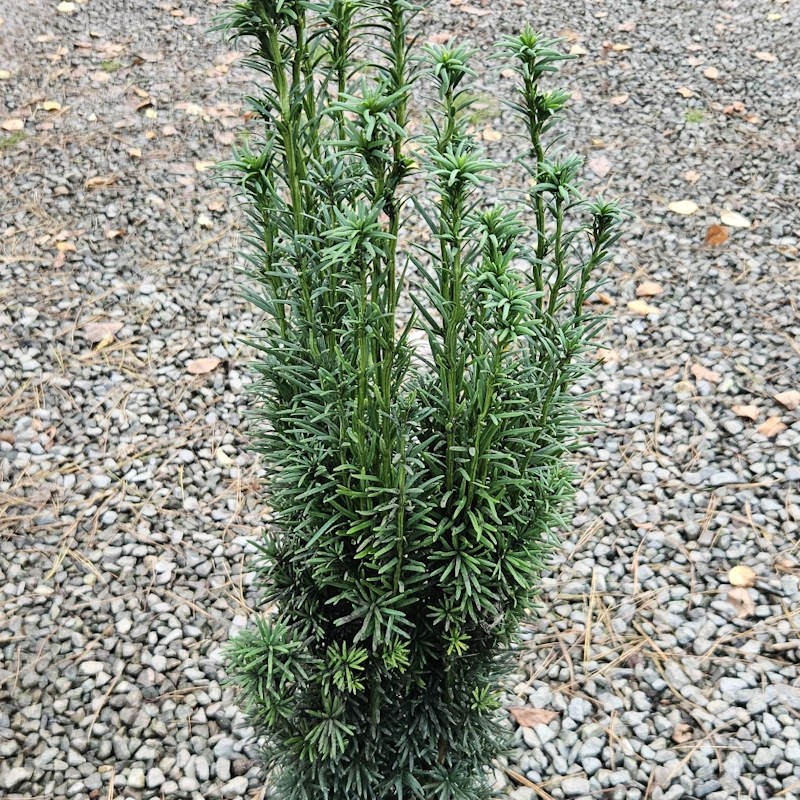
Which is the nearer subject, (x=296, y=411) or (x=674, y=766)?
(x=296, y=411)

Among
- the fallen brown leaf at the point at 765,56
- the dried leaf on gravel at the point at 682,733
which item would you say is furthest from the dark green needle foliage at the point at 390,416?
the fallen brown leaf at the point at 765,56

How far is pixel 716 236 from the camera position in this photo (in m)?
3.53

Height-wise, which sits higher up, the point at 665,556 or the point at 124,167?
the point at 124,167

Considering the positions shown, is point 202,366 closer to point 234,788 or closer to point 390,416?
point 234,788

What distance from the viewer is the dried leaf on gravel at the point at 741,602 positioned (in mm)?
2426

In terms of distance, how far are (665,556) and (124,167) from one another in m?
2.91

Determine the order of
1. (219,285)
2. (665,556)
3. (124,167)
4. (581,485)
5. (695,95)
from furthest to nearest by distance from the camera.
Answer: (695,95) < (124,167) < (219,285) < (581,485) < (665,556)

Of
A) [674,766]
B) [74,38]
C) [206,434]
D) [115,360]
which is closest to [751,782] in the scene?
[674,766]

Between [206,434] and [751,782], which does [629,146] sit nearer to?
[206,434]

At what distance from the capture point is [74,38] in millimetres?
4828

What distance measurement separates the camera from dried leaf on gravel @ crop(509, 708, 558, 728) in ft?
7.34

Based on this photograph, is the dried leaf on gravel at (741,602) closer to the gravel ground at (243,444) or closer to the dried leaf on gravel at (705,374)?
the gravel ground at (243,444)

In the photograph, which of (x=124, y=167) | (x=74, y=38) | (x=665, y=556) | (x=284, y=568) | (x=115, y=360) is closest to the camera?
(x=284, y=568)

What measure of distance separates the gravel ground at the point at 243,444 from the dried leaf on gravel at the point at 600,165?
0.08 feet
